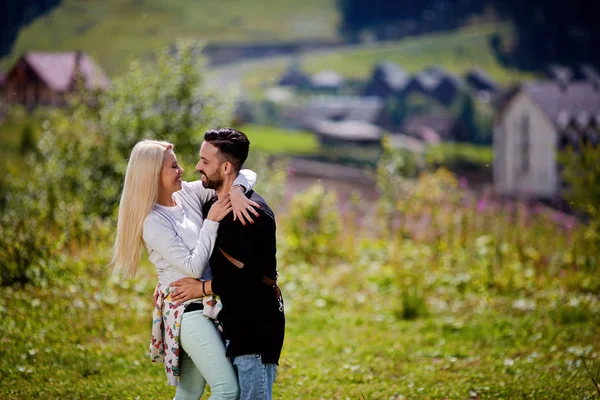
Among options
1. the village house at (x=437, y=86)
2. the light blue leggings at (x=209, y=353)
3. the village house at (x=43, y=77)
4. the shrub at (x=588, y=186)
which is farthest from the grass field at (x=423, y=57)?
the light blue leggings at (x=209, y=353)

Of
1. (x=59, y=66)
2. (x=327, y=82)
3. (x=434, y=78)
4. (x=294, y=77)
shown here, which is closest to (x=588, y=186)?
(x=434, y=78)

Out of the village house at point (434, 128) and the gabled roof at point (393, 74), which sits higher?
the gabled roof at point (393, 74)

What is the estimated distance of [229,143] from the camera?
3.31m

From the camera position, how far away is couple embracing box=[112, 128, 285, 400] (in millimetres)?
3238

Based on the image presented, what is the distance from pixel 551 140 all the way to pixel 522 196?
3.85ft

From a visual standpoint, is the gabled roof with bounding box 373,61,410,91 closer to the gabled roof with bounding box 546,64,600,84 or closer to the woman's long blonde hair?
the gabled roof with bounding box 546,64,600,84

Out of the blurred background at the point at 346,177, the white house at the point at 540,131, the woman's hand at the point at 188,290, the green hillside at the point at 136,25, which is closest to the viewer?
the woman's hand at the point at 188,290

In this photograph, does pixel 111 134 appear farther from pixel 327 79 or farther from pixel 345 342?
pixel 327 79

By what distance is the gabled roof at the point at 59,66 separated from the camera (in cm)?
1316

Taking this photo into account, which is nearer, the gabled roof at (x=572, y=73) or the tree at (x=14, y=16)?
the tree at (x=14, y=16)

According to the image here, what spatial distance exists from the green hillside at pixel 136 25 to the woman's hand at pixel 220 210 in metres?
10.4

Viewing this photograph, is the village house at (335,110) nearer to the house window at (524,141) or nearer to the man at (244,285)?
the house window at (524,141)

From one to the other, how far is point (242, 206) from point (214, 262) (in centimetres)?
31

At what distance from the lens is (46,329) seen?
628cm
